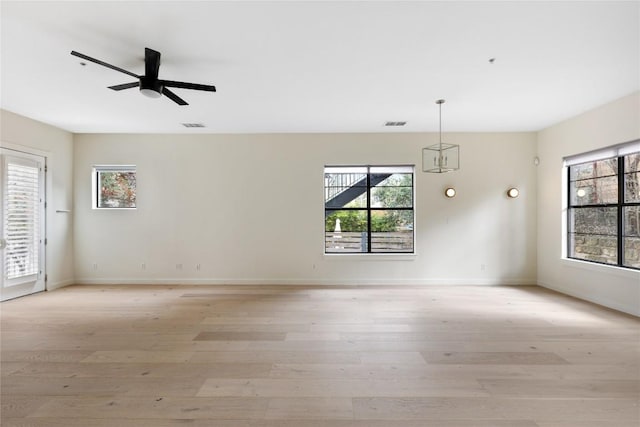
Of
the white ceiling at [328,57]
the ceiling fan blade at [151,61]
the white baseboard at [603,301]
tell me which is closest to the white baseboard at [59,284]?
the white ceiling at [328,57]

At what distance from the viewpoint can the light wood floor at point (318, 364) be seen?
192cm

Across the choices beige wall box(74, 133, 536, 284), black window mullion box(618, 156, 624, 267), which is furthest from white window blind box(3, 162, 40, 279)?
black window mullion box(618, 156, 624, 267)

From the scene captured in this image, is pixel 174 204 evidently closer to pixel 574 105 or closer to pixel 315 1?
pixel 315 1

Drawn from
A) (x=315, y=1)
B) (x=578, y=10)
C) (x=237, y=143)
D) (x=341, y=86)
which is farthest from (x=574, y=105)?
(x=237, y=143)

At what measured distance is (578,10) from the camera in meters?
2.27

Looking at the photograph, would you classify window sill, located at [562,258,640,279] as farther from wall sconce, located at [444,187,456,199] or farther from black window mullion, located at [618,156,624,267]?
A: wall sconce, located at [444,187,456,199]

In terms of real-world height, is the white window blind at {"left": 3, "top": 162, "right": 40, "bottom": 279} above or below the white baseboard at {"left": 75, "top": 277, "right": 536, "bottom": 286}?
above

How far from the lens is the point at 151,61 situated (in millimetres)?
2791

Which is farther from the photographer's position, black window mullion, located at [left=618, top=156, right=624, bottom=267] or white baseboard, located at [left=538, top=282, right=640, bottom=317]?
black window mullion, located at [left=618, top=156, right=624, bottom=267]

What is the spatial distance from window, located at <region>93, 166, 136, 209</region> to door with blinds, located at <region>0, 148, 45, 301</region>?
811 millimetres

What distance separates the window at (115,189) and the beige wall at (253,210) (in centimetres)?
17

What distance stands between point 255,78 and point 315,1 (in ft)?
4.52

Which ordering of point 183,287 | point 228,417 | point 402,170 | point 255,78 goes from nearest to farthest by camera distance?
point 228,417, point 255,78, point 183,287, point 402,170

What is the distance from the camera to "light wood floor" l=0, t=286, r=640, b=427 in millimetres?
1918
